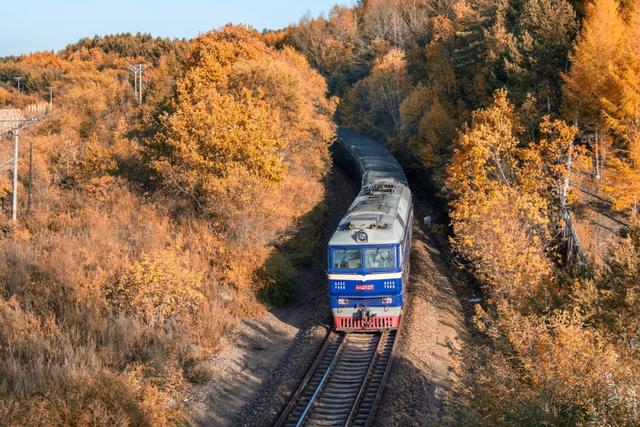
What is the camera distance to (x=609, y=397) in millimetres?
7867

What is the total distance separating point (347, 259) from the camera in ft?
60.7

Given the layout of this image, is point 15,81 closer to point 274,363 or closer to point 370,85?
point 370,85

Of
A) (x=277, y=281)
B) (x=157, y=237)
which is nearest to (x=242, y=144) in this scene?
(x=157, y=237)

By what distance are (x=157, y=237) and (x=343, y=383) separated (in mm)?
11562

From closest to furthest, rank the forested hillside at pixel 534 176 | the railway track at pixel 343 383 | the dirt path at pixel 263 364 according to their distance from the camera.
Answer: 1. the forested hillside at pixel 534 176
2. the railway track at pixel 343 383
3. the dirt path at pixel 263 364

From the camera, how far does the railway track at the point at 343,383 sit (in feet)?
47.7

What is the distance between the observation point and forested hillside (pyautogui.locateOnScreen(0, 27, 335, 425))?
14.8 meters

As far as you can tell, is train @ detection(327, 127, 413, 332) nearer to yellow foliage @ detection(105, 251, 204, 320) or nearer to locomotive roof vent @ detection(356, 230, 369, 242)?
locomotive roof vent @ detection(356, 230, 369, 242)

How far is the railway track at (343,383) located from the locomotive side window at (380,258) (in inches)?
89.7

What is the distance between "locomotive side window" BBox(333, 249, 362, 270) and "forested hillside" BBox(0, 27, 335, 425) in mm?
4429

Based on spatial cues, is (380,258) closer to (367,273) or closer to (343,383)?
(367,273)

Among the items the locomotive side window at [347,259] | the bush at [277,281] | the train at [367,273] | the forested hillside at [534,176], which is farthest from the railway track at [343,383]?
the bush at [277,281]

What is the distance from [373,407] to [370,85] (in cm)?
4745

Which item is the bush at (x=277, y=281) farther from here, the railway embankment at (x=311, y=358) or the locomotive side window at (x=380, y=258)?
the locomotive side window at (x=380, y=258)
